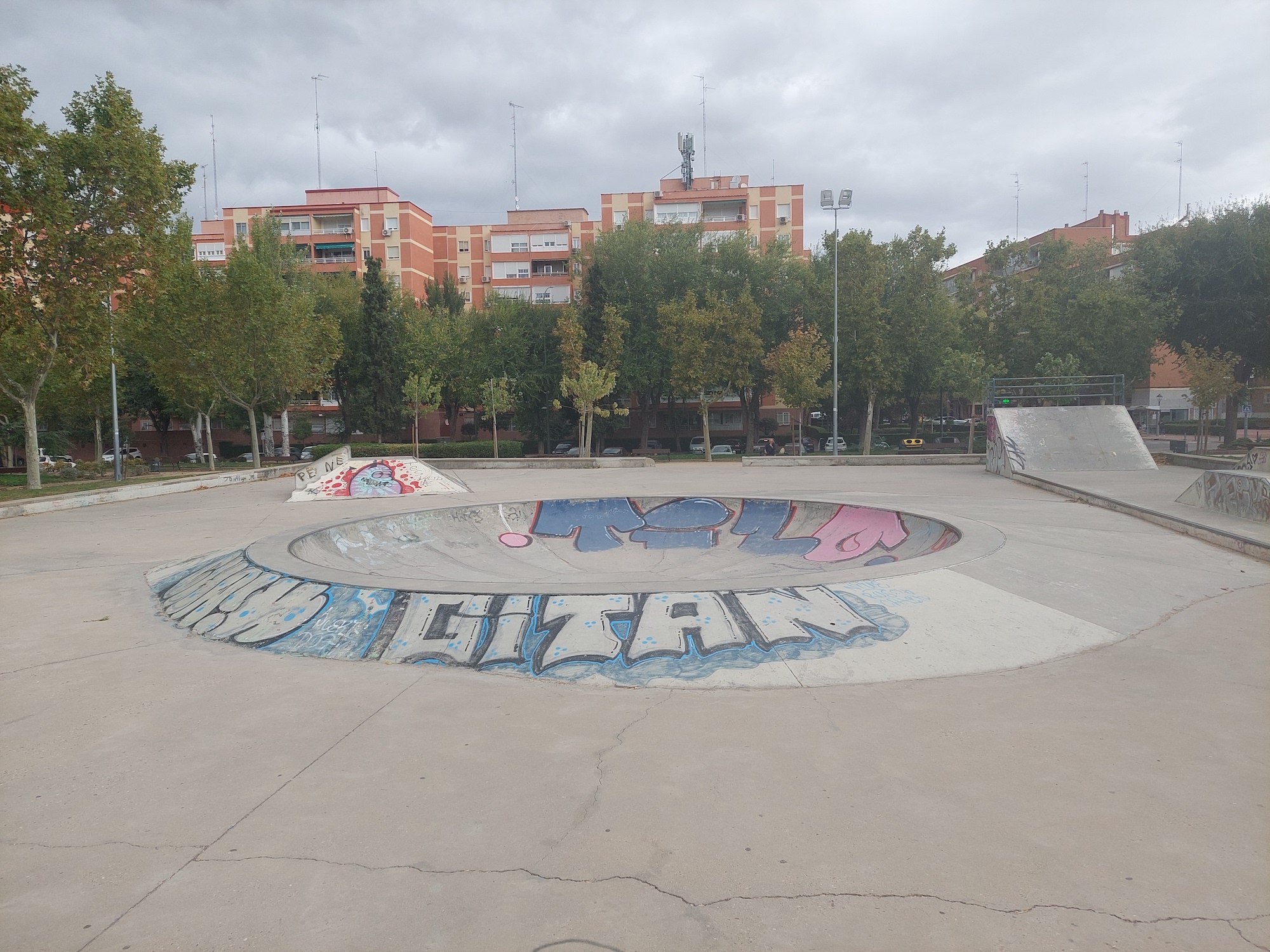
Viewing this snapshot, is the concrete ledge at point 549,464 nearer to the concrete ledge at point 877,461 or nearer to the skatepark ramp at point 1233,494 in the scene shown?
the concrete ledge at point 877,461

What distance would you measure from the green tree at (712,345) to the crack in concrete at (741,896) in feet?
107

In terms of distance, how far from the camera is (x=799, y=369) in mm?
33125

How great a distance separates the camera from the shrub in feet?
127

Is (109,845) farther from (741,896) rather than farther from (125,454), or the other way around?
(125,454)

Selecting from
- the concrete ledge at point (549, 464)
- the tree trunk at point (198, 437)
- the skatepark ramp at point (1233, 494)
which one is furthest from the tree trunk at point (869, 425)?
the tree trunk at point (198, 437)

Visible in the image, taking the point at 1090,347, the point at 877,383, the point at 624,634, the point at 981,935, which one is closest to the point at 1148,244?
the point at 1090,347

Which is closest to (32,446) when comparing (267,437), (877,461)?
(267,437)

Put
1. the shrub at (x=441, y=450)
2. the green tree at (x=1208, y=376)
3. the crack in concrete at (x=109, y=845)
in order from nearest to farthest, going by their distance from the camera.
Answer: the crack in concrete at (x=109, y=845) < the green tree at (x=1208, y=376) < the shrub at (x=441, y=450)

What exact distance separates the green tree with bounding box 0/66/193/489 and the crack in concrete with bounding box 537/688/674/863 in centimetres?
1997

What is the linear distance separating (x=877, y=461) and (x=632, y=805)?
27.8m

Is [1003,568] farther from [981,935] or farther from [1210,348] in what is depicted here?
[1210,348]

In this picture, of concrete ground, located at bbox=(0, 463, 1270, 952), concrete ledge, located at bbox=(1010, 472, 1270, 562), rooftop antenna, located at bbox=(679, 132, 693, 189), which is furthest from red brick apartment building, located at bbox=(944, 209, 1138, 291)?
concrete ground, located at bbox=(0, 463, 1270, 952)

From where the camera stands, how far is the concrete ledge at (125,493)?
17.2 meters

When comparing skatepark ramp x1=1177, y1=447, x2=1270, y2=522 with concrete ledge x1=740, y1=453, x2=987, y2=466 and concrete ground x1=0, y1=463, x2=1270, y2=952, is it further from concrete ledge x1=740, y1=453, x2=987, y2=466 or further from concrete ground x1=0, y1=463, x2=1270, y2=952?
concrete ledge x1=740, y1=453, x2=987, y2=466
